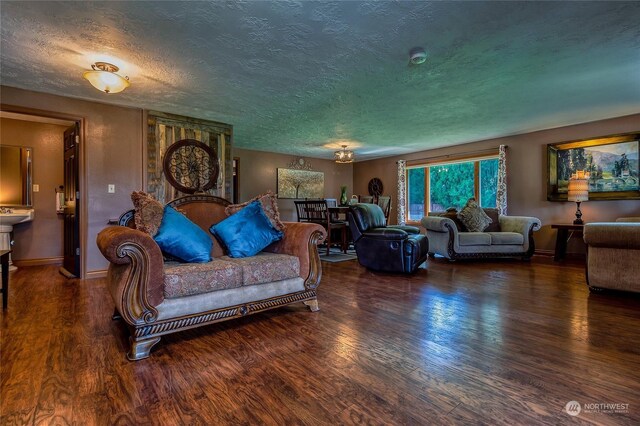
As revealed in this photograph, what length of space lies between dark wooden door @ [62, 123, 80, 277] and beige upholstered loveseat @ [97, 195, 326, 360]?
7.11 feet

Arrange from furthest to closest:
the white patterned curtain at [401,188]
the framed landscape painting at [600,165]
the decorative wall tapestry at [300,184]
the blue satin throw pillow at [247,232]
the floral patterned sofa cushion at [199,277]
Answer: the decorative wall tapestry at [300,184]
the white patterned curtain at [401,188]
the framed landscape painting at [600,165]
the blue satin throw pillow at [247,232]
the floral patterned sofa cushion at [199,277]

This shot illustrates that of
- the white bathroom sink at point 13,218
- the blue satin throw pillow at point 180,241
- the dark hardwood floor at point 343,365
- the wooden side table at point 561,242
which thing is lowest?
the dark hardwood floor at point 343,365

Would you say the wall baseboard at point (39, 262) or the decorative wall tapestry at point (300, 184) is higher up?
the decorative wall tapestry at point (300, 184)

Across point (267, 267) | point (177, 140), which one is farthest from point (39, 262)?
point (267, 267)

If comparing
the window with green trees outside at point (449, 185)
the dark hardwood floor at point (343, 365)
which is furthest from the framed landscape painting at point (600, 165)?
the dark hardwood floor at point (343, 365)

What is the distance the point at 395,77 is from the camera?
311 centimetres

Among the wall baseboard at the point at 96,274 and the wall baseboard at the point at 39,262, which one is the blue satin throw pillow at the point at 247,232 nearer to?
the wall baseboard at the point at 96,274

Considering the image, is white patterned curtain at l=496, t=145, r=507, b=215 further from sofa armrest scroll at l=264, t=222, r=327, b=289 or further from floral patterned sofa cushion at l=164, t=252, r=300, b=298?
floral patterned sofa cushion at l=164, t=252, r=300, b=298

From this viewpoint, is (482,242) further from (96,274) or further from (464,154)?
(96,274)

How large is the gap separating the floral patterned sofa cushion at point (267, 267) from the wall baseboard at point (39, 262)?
13.9 feet

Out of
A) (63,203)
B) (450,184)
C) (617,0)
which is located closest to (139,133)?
(63,203)

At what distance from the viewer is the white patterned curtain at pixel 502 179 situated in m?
5.68

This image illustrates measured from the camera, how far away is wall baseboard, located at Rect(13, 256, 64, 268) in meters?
4.46

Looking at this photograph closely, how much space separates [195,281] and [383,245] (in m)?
2.54
